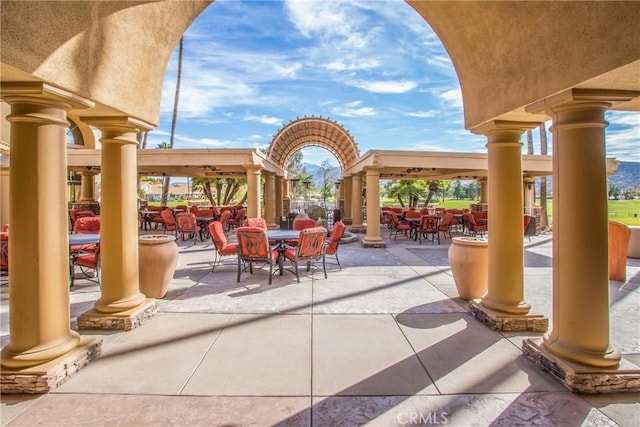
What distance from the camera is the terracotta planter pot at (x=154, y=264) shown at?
206 inches

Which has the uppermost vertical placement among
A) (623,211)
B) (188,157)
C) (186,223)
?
(188,157)

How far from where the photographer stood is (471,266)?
521 centimetres

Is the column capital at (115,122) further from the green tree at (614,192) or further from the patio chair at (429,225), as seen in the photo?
the green tree at (614,192)

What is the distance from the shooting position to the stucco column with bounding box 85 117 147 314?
424 centimetres

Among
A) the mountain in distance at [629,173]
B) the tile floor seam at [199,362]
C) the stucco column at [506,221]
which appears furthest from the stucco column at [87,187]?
the mountain in distance at [629,173]

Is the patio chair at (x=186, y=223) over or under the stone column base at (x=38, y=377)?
over

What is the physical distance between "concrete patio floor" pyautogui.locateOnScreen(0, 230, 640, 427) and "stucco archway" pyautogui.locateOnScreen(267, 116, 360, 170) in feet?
45.9

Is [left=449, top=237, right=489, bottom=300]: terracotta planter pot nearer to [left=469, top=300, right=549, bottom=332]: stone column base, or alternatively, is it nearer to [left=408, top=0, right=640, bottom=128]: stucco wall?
[left=469, top=300, right=549, bottom=332]: stone column base

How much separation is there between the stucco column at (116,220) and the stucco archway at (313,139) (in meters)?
13.9

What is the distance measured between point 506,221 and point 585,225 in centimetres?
133

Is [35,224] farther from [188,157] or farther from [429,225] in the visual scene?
[429,225]

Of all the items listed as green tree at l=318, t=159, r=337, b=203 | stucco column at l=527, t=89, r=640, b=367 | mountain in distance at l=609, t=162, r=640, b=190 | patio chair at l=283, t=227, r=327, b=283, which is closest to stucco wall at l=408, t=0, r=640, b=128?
stucco column at l=527, t=89, r=640, b=367

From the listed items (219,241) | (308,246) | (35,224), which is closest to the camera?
(35,224)

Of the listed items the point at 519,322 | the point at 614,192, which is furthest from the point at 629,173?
the point at 519,322
